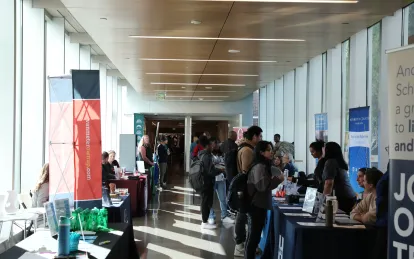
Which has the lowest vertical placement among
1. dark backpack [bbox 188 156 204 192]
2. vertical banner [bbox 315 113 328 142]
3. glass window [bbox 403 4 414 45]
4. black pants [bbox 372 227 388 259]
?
black pants [bbox 372 227 388 259]

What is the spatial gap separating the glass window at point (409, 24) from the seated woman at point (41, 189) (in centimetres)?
524

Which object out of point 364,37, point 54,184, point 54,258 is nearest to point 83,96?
point 54,184

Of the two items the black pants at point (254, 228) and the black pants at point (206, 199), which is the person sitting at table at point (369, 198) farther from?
the black pants at point (206, 199)

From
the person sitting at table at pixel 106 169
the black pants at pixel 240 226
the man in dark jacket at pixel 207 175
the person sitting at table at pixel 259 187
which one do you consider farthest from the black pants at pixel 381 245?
the person sitting at table at pixel 106 169

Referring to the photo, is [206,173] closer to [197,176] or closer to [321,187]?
[197,176]

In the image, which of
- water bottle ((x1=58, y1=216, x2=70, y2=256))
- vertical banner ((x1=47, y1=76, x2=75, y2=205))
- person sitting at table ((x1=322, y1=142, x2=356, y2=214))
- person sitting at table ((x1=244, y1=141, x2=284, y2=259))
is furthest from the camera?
person sitting at table ((x1=322, y1=142, x2=356, y2=214))

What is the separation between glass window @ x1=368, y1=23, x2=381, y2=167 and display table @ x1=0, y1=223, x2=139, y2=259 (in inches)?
179

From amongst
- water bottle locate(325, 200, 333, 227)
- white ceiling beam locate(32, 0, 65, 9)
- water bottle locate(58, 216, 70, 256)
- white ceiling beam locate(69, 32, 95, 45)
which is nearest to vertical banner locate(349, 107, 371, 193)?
water bottle locate(325, 200, 333, 227)

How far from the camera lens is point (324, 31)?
299 inches

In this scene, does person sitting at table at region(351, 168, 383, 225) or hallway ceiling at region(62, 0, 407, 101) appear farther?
hallway ceiling at region(62, 0, 407, 101)

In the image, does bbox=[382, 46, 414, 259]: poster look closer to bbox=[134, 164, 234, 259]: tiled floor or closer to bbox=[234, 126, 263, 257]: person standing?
bbox=[234, 126, 263, 257]: person standing

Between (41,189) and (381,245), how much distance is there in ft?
14.9

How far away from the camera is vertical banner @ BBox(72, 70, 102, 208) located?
504 centimetres

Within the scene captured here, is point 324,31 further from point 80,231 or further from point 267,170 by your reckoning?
point 80,231
